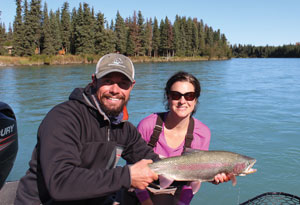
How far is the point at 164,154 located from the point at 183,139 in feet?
1.06

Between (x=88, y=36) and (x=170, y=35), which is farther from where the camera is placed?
(x=170, y=35)

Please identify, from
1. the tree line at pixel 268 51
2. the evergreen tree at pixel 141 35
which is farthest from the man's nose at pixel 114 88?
the tree line at pixel 268 51

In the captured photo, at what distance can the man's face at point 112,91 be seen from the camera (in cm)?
256

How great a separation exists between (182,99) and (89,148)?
1731 mm

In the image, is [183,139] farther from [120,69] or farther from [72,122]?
[72,122]

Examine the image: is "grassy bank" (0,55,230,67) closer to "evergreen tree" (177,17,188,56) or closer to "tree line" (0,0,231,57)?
"tree line" (0,0,231,57)

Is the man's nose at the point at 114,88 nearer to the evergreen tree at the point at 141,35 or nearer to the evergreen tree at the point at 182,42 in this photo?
the evergreen tree at the point at 141,35

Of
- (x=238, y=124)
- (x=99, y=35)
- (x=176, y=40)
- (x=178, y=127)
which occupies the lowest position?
(x=238, y=124)

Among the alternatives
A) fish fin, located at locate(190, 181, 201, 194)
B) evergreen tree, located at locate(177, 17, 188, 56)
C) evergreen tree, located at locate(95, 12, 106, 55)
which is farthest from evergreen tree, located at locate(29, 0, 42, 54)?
fish fin, located at locate(190, 181, 201, 194)

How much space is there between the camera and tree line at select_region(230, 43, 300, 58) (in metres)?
165

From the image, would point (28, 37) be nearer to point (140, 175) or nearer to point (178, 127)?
point (178, 127)

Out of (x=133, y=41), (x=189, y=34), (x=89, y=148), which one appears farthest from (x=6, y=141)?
(x=189, y=34)

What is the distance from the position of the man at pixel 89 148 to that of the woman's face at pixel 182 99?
0.93 meters

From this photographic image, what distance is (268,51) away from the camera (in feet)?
601
